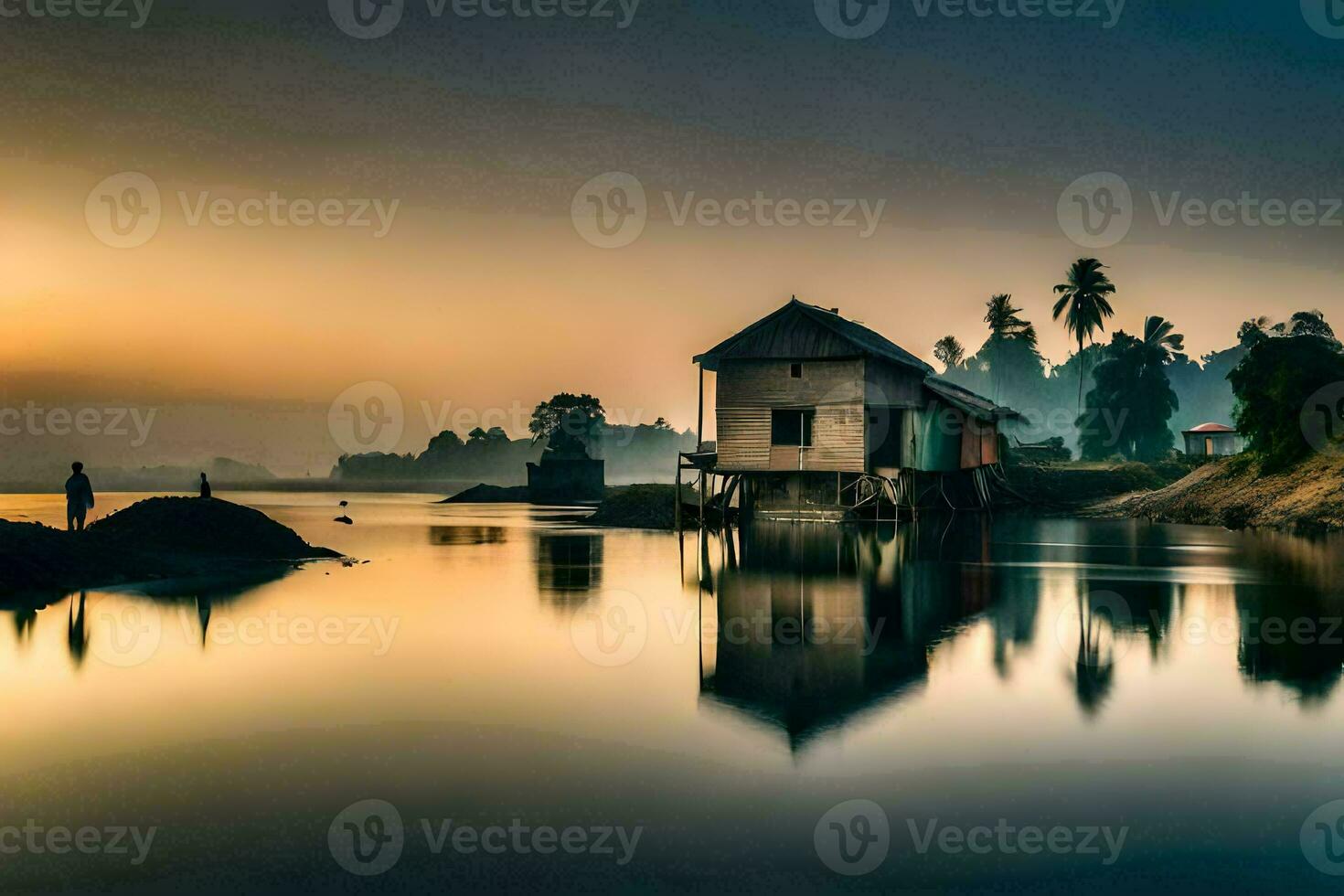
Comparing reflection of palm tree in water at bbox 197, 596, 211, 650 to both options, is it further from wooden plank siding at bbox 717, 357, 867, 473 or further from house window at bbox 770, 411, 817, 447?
house window at bbox 770, 411, 817, 447

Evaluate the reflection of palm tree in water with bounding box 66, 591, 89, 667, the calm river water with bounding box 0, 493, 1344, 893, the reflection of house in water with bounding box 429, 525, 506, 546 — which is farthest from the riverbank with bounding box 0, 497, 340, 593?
the reflection of house in water with bounding box 429, 525, 506, 546

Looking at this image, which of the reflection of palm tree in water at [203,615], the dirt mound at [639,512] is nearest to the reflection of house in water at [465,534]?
the dirt mound at [639,512]

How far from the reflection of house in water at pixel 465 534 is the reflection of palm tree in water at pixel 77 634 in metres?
22.9

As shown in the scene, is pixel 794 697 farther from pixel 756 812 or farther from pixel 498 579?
pixel 498 579

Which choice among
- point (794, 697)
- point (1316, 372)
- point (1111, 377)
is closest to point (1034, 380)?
point (1111, 377)

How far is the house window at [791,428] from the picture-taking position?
42.9 meters

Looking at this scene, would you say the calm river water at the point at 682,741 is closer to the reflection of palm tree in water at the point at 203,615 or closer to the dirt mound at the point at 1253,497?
the reflection of palm tree in water at the point at 203,615

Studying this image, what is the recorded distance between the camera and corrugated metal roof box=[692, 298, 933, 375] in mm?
41469

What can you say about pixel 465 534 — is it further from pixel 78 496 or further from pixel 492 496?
pixel 492 496

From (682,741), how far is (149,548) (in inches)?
872

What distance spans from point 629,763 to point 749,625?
7831mm

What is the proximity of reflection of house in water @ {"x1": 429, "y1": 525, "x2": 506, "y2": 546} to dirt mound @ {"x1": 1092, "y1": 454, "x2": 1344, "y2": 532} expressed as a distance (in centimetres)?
3168

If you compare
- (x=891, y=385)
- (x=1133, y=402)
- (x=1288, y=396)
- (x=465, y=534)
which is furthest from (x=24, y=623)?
(x=1133, y=402)

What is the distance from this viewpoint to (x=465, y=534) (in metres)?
49.7
